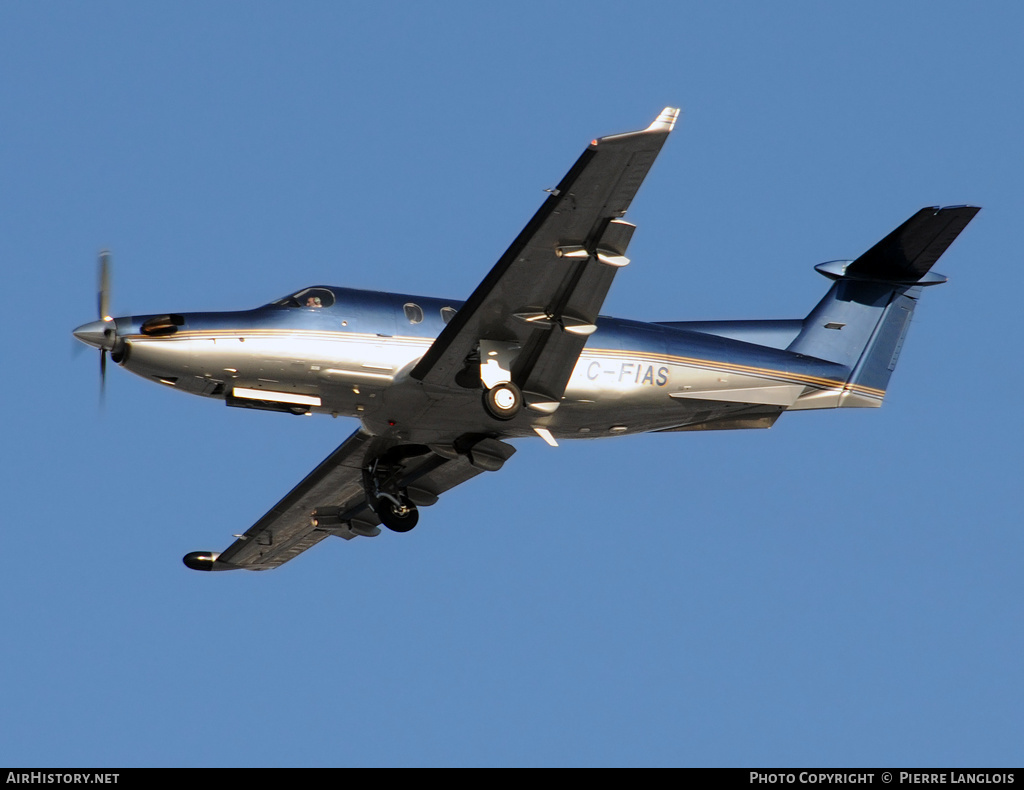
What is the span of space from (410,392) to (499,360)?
1.72 metres

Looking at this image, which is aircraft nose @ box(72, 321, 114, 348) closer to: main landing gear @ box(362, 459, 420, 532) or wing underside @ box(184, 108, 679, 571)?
wing underside @ box(184, 108, 679, 571)

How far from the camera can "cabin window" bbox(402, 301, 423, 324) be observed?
24297mm

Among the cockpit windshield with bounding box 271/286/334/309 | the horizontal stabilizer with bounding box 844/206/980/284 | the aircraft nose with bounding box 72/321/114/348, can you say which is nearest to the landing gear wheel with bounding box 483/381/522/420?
the cockpit windshield with bounding box 271/286/334/309

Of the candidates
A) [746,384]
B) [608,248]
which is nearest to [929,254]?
[746,384]

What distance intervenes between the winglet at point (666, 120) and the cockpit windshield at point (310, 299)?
6.89 metres

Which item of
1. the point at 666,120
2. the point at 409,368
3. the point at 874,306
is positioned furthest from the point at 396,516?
the point at 874,306

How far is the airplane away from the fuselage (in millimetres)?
32

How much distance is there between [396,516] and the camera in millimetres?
27672

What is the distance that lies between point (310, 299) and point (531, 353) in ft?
13.5

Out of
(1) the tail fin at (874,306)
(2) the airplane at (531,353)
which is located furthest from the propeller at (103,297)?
(1) the tail fin at (874,306)

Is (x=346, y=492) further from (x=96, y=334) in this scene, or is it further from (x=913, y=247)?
(x=913, y=247)
